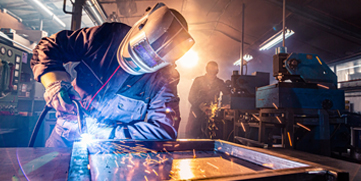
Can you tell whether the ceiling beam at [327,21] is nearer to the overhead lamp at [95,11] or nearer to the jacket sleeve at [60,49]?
the overhead lamp at [95,11]

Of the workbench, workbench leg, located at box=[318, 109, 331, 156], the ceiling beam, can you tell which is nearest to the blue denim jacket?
the workbench

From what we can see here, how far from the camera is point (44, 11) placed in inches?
203

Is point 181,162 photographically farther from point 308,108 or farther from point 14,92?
point 14,92

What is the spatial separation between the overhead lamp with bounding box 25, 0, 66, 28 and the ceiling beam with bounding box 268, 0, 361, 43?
5510 mm

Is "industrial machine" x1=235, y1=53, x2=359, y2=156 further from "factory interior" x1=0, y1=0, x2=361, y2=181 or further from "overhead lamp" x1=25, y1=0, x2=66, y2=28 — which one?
"overhead lamp" x1=25, y1=0, x2=66, y2=28

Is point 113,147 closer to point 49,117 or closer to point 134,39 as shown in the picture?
point 134,39

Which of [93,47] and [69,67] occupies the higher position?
[93,47]

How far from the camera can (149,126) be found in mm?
1217

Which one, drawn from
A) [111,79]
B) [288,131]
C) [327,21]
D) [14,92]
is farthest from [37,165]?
[327,21]

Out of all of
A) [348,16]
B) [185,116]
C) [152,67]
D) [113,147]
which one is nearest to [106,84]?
[152,67]

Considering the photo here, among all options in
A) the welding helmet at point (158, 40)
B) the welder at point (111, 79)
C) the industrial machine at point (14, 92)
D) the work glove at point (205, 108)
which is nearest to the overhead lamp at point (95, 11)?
the industrial machine at point (14, 92)

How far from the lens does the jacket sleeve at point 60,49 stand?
4.47ft

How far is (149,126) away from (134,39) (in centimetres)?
55

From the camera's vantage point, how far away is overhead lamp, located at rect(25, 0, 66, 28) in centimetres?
470
